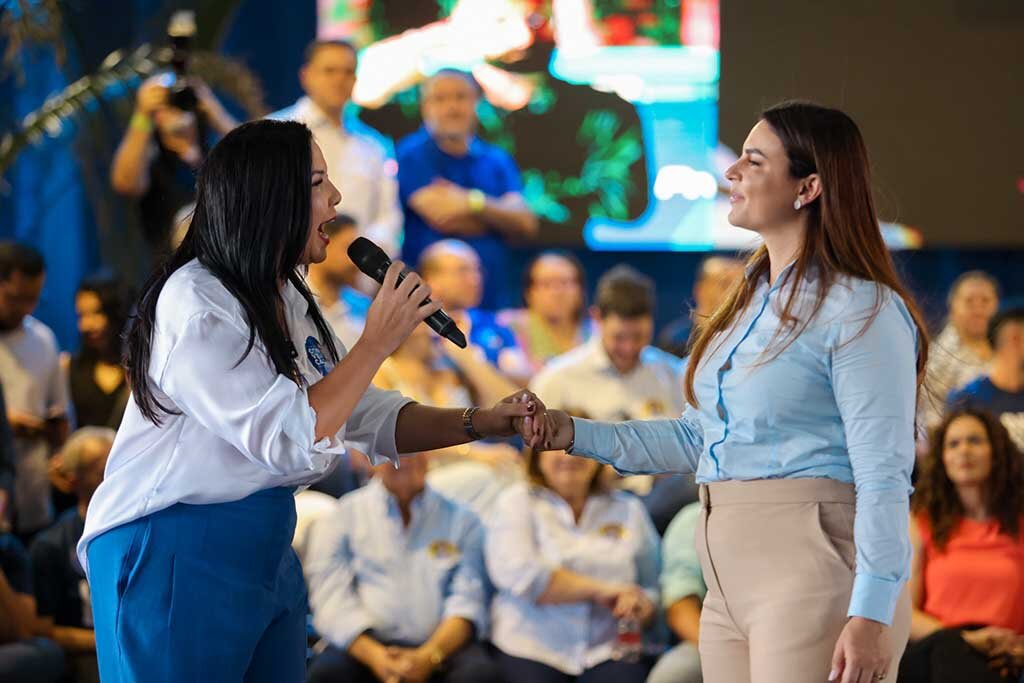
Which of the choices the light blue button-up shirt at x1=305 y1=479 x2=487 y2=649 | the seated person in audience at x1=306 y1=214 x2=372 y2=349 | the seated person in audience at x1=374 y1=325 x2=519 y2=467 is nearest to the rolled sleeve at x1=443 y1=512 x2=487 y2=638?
the light blue button-up shirt at x1=305 y1=479 x2=487 y2=649

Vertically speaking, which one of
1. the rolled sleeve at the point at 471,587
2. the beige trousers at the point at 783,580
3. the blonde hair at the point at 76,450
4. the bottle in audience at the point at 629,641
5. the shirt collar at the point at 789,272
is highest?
the shirt collar at the point at 789,272

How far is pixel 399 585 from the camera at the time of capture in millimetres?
4320

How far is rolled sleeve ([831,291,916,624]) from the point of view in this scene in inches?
79.2

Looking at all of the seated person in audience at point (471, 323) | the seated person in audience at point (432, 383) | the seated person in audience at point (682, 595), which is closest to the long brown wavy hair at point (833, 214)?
the seated person in audience at point (682, 595)

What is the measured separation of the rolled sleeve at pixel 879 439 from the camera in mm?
2012

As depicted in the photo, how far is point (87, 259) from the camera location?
23.0 feet

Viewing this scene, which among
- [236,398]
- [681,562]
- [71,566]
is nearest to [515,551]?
[681,562]

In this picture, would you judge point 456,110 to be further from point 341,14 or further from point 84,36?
point 84,36

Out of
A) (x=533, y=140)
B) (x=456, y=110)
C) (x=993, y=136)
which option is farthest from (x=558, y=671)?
(x=993, y=136)

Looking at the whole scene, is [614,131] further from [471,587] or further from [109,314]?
[471,587]

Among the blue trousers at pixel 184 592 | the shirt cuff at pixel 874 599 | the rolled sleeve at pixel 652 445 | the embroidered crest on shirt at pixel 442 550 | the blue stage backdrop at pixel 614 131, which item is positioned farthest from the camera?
the blue stage backdrop at pixel 614 131

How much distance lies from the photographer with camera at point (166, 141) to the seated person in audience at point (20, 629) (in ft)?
4.99

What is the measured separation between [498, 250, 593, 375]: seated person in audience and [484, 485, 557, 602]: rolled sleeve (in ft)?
5.38

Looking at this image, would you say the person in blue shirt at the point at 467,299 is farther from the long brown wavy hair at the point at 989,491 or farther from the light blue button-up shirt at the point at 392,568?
the long brown wavy hair at the point at 989,491
